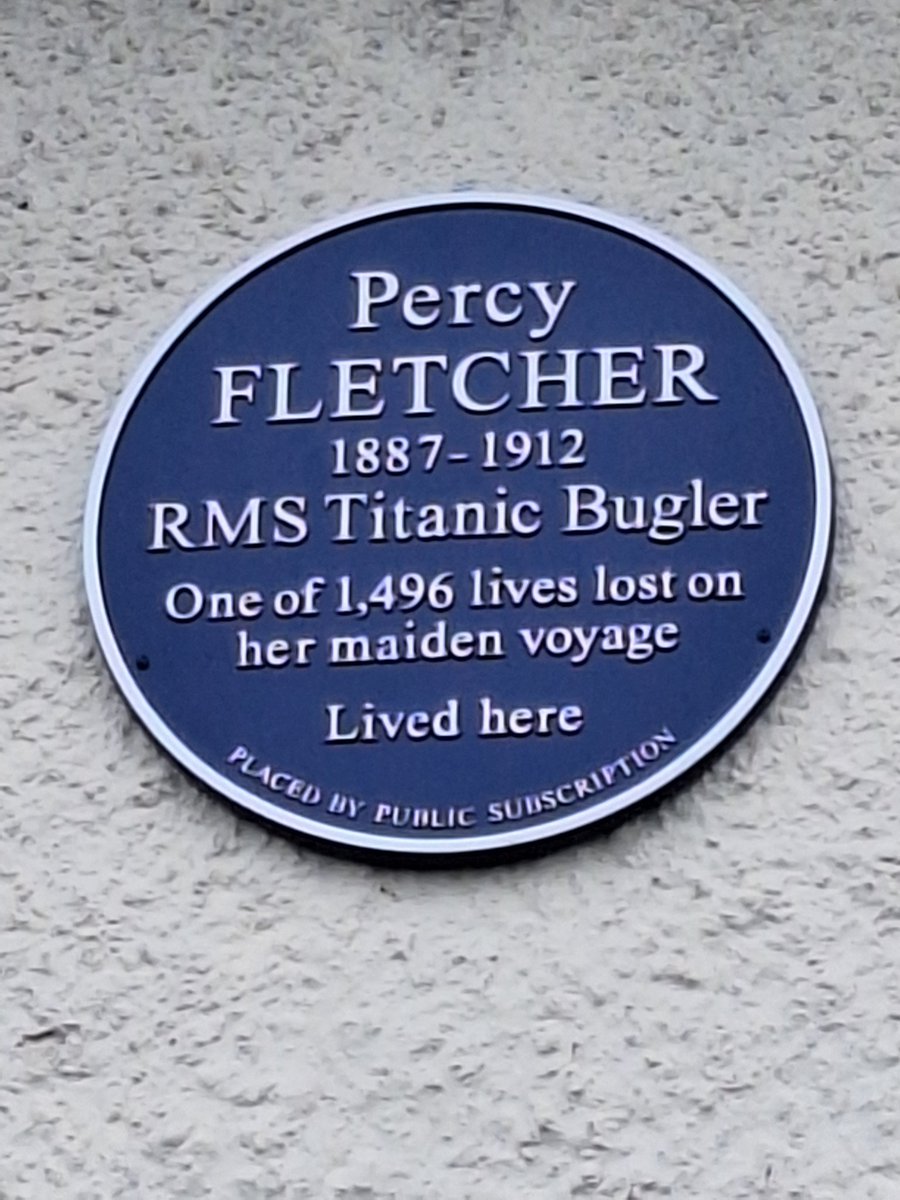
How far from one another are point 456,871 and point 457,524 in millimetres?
620

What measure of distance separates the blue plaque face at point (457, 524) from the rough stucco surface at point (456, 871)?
0.08m

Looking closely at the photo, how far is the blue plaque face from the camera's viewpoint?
4.87m

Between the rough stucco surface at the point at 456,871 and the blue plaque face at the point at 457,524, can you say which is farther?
the blue plaque face at the point at 457,524

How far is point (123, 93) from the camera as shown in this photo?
559 centimetres

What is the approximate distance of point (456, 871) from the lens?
15.8 ft

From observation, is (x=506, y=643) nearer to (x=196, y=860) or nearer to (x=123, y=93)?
(x=196, y=860)

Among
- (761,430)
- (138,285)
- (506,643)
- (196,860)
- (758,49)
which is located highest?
(758,49)

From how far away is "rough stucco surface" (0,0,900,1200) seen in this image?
4.62 meters

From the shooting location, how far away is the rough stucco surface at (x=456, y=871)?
15.1ft

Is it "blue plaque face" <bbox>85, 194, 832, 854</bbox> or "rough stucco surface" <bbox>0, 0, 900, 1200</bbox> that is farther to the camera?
"blue plaque face" <bbox>85, 194, 832, 854</bbox>

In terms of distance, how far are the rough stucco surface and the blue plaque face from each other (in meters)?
0.08

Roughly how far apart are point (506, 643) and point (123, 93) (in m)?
1.37

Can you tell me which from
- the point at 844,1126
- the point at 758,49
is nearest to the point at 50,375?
the point at 758,49

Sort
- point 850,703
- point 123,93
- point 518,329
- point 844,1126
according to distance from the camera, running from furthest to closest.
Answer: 1. point 123,93
2. point 518,329
3. point 850,703
4. point 844,1126
